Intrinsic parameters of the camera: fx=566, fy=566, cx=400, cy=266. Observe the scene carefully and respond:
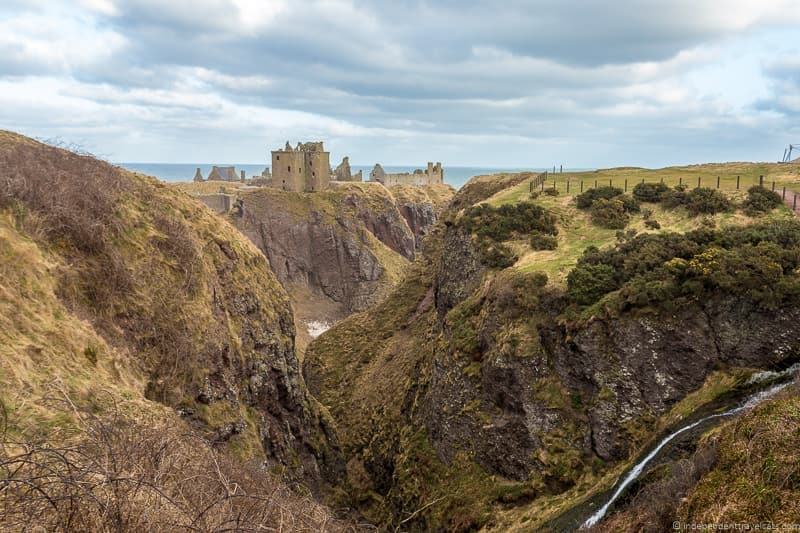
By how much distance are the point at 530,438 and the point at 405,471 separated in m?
9.04

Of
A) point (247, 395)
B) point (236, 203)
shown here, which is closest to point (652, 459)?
point (247, 395)

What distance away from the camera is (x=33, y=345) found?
18.0m

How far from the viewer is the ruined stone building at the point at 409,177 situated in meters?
148

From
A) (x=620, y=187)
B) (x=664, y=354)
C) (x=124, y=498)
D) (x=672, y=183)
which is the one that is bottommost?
(x=664, y=354)

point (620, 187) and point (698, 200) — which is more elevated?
point (620, 187)

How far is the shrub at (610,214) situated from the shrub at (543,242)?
4524 mm

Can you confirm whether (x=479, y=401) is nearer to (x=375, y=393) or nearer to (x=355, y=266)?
(x=375, y=393)

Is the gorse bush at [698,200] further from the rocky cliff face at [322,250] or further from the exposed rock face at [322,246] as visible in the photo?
the exposed rock face at [322,246]

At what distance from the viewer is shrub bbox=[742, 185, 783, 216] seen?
37.8 m

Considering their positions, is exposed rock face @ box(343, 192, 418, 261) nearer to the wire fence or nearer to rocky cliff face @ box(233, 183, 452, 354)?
rocky cliff face @ box(233, 183, 452, 354)

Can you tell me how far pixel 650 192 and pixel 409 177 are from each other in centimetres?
10968

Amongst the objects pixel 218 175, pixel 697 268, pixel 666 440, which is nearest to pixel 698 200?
pixel 697 268

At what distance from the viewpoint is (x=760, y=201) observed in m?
38.8

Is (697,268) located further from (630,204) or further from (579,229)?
(630,204)
